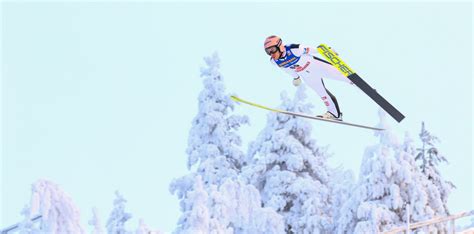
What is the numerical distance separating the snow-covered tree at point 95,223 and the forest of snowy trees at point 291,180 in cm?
247

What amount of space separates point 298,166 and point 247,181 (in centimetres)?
156

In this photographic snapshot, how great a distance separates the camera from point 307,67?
12.4 metres

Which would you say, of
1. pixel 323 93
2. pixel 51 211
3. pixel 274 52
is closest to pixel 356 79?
pixel 323 93

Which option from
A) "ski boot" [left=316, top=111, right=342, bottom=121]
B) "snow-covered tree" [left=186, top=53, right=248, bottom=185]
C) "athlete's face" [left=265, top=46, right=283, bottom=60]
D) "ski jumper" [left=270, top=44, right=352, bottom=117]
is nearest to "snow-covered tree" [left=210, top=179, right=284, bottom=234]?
"snow-covered tree" [left=186, top=53, right=248, bottom=185]

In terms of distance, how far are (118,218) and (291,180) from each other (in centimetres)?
519

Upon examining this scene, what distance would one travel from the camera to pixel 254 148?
24.5 meters

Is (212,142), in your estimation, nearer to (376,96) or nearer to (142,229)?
(142,229)

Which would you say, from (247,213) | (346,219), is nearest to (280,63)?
(247,213)

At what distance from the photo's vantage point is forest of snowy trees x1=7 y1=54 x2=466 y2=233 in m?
21.4

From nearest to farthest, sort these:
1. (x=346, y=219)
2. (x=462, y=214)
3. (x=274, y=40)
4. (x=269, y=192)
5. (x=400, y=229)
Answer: (x=274, y=40), (x=400, y=229), (x=462, y=214), (x=346, y=219), (x=269, y=192)

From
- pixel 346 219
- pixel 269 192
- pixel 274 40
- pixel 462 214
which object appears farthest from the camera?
pixel 269 192

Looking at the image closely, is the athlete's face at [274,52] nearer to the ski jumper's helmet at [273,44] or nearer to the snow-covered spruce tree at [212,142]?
the ski jumper's helmet at [273,44]

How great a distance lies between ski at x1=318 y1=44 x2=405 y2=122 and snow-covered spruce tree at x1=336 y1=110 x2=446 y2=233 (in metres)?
9.99

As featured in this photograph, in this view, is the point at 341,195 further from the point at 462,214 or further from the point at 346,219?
the point at 462,214
